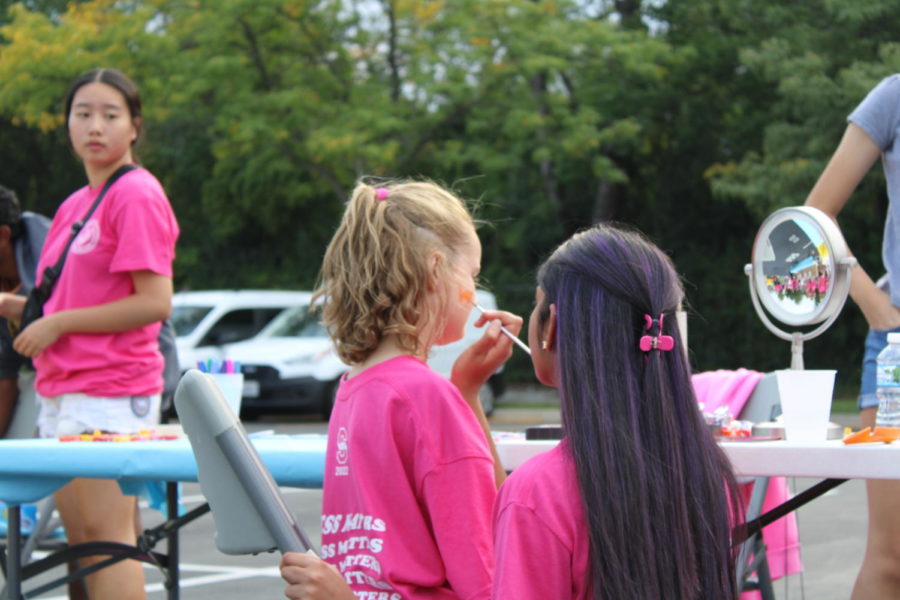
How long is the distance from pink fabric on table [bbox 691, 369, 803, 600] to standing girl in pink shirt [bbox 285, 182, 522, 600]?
1140 millimetres

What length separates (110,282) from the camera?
382 cm

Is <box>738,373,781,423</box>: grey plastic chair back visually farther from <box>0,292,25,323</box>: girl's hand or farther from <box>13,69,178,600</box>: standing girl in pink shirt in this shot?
<box>0,292,25,323</box>: girl's hand

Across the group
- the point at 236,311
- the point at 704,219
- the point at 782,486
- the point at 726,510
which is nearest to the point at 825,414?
the point at 726,510

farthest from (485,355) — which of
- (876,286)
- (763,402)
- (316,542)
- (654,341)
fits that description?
(316,542)

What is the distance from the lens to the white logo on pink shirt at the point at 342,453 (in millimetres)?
2305

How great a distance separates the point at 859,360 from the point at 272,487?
18664 millimetres

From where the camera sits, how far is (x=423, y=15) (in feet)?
62.6

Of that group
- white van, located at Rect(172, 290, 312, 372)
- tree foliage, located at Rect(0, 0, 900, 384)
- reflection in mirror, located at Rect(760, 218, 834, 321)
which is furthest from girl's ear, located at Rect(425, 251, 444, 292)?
tree foliage, located at Rect(0, 0, 900, 384)

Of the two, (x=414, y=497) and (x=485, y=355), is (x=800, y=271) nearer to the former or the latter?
(x=485, y=355)

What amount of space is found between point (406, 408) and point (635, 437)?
0.57 meters

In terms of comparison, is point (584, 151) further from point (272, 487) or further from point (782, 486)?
point (272, 487)

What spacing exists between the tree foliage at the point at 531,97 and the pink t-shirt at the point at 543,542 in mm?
15074

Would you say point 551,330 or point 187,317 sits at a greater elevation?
point 551,330

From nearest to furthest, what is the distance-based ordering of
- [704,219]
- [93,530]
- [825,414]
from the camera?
[825,414], [93,530], [704,219]
